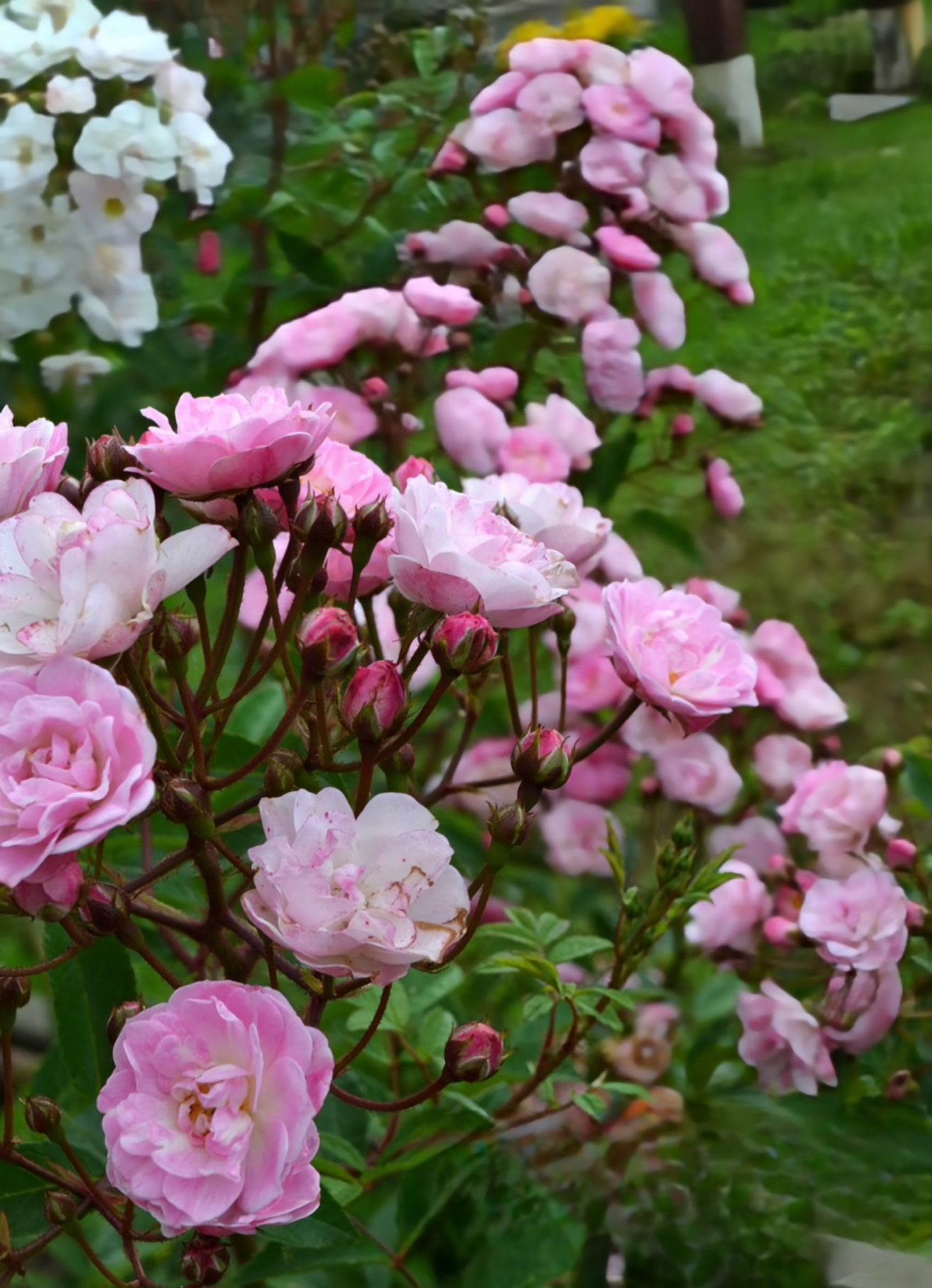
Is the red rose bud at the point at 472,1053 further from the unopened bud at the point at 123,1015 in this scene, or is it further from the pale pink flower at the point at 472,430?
the pale pink flower at the point at 472,430

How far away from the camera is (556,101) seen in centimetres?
114

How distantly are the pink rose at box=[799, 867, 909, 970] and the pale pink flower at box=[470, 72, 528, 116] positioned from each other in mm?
706

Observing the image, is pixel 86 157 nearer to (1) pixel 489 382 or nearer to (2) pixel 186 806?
(1) pixel 489 382

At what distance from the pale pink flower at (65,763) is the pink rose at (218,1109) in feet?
0.25

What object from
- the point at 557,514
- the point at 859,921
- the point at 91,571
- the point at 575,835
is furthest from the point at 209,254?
the point at 91,571

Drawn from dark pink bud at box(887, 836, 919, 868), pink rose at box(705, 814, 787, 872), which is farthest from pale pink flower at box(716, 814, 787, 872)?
dark pink bud at box(887, 836, 919, 868)

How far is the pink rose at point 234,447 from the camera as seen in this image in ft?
1.69

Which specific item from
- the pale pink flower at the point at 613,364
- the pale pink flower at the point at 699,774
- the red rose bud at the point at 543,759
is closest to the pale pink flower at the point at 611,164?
the pale pink flower at the point at 613,364

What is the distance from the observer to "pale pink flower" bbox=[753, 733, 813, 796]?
1.04 metres

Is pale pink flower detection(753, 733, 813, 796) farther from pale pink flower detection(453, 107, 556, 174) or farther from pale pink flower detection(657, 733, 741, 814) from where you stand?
pale pink flower detection(453, 107, 556, 174)

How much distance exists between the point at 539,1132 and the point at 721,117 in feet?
7.64

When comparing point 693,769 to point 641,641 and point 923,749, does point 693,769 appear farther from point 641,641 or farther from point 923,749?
point 641,641

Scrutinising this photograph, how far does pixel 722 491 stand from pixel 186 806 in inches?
35.9

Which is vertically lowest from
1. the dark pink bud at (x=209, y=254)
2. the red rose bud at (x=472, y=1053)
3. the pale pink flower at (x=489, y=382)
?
the dark pink bud at (x=209, y=254)
